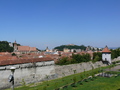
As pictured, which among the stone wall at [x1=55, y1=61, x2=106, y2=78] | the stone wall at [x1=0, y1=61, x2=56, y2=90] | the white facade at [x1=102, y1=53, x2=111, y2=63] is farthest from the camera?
the white facade at [x1=102, y1=53, x2=111, y2=63]

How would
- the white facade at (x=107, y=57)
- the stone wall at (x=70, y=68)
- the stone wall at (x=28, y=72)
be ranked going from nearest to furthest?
the stone wall at (x=28, y=72)
the stone wall at (x=70, y=68)
the white facade at (x=107, y=57)

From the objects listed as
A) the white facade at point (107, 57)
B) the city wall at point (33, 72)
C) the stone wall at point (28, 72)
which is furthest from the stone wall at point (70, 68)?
A: the white facade at point (107, 57)

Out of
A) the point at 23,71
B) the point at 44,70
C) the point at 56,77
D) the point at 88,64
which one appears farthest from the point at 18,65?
the point at 88,64

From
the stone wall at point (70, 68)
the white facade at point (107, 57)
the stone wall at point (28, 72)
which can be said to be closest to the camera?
the stone wall at point (28, 72)

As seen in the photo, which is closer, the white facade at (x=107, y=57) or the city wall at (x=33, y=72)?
the city wall at (x=33, y=72)

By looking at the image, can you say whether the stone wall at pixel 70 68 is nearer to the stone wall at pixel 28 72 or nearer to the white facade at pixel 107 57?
the stone wall at pixel 28 72

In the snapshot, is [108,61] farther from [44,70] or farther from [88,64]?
[44,70]

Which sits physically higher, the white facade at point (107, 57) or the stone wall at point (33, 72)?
the white facade at point (107, 57)

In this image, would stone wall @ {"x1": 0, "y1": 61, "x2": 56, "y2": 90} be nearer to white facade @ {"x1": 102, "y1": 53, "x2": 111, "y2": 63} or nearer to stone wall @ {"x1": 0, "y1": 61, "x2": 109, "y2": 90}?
stone wall @ {"x1": 0, "y1": 61, "x2": 109, "y2": 90}

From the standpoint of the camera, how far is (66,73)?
2528cm

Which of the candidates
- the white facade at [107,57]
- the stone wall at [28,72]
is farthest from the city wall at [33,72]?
the white facade at [107,57]

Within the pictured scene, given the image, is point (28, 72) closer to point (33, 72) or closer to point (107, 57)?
point (33, 72)

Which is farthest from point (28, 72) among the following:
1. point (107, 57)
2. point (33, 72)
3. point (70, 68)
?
point (107, 57)

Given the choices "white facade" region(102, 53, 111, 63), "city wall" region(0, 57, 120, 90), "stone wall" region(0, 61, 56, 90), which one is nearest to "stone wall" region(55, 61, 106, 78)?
"city wall" region(0, 57, 120, 90)
